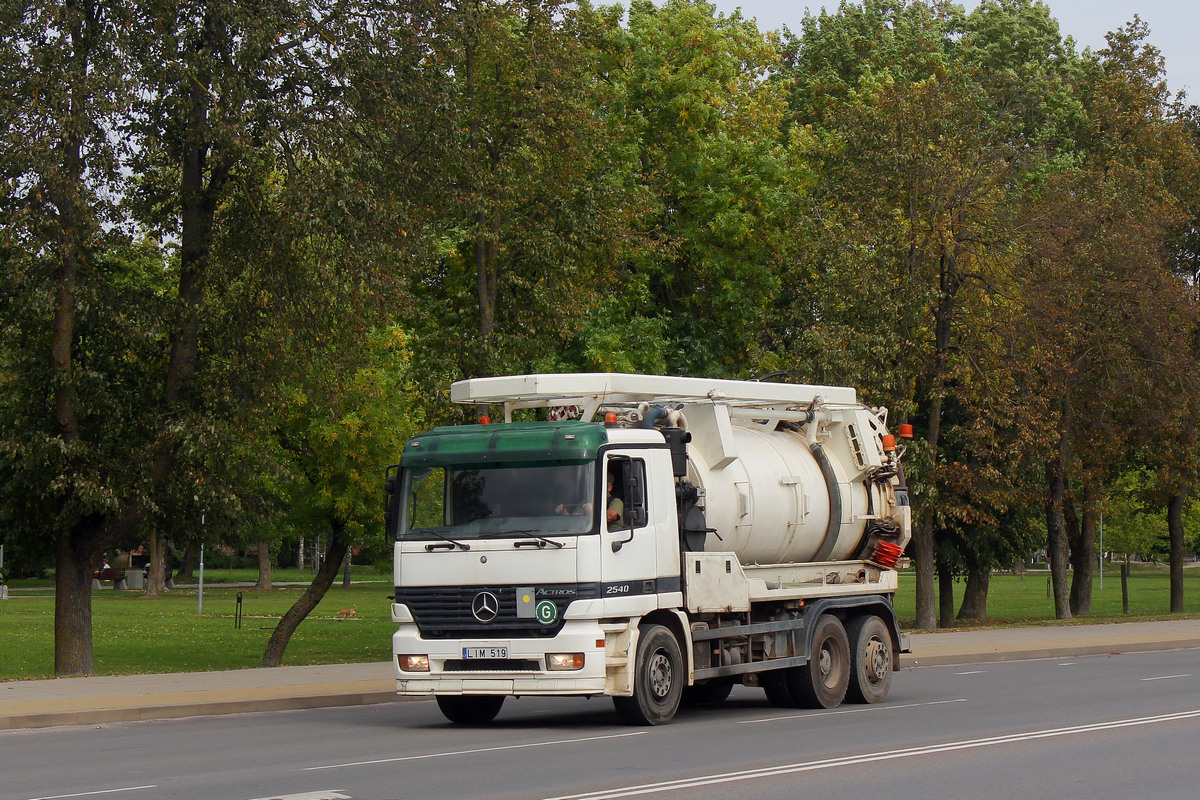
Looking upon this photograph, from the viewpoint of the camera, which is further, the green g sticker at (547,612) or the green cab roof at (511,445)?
the green cab roof at (511,445)

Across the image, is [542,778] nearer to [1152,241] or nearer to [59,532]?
[59,532]

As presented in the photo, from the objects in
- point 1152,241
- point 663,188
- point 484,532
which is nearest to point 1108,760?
point 484,532

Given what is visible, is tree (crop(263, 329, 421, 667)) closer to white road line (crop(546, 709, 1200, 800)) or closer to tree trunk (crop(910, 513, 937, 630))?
tree trunk (crop(910, 513, 937, 630))

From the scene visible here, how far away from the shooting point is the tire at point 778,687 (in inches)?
691

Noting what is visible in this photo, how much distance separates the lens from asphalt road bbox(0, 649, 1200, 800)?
10.5 m

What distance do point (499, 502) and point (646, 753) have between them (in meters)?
3.34

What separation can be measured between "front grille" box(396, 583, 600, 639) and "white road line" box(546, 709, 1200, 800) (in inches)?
131

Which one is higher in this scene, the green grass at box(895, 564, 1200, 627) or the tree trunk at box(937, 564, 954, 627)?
the tree trunk at box(937, 564, 954, 627)

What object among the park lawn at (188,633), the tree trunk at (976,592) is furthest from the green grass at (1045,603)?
the park lawn at (188,633)

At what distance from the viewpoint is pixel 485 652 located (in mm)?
14625

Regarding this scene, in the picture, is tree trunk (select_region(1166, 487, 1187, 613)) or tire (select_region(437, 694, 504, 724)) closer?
tire (select_region(437, 694, 504, 724))

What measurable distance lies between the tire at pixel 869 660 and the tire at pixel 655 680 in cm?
354

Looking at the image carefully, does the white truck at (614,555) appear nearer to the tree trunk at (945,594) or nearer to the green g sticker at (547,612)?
the green g sticker at (547,612)

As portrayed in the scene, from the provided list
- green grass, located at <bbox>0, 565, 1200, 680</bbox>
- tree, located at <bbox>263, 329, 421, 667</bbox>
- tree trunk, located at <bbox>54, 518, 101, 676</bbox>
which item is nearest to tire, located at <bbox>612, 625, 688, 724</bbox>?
green grass, located at <bbox>0, 565, 1200, 680</bbox>
